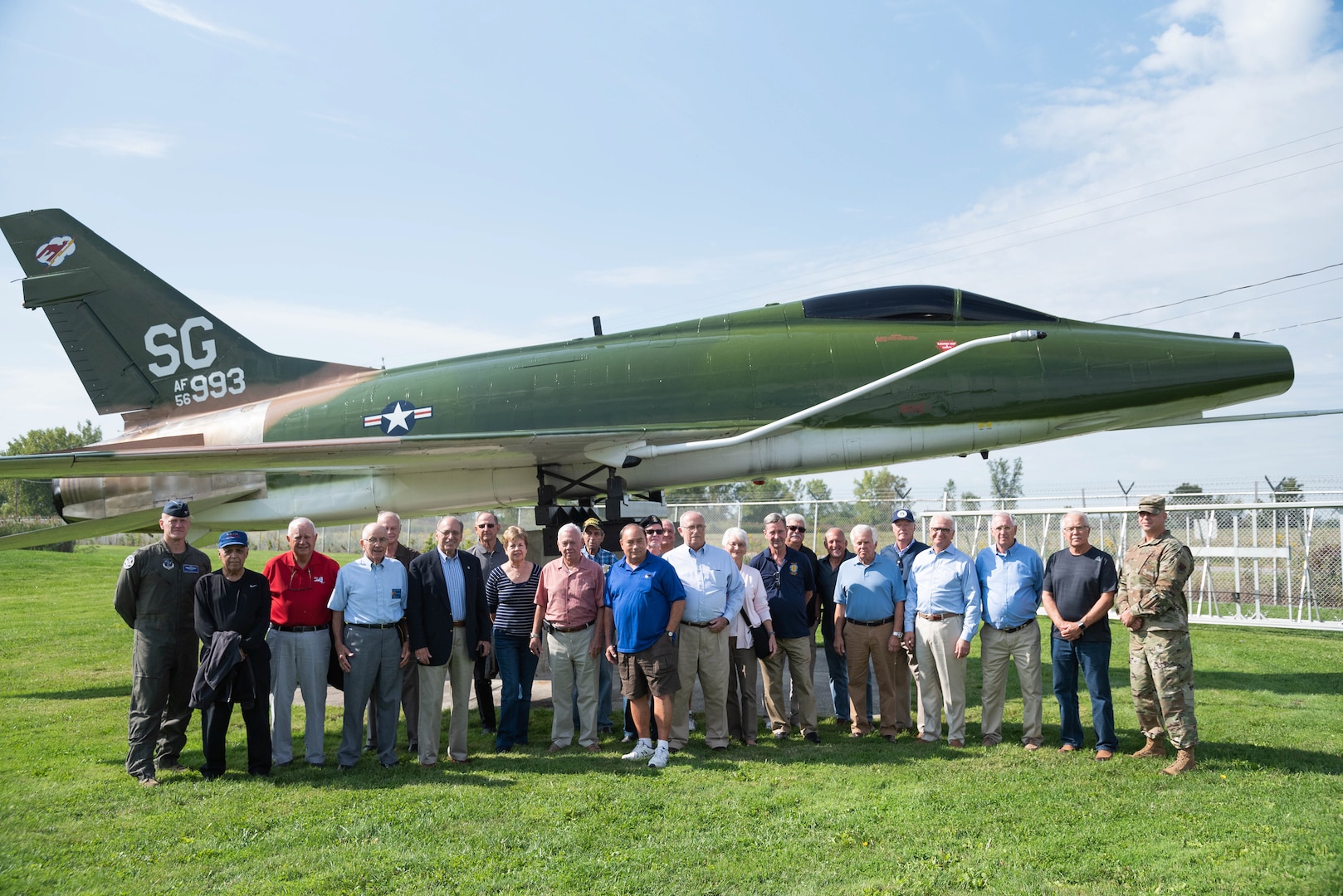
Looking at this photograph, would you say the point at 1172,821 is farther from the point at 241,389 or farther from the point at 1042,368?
the point at 241,389

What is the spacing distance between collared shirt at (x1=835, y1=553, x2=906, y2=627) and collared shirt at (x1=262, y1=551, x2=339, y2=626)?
402cm

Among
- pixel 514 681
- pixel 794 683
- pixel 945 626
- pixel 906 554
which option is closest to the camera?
pixel 945 626

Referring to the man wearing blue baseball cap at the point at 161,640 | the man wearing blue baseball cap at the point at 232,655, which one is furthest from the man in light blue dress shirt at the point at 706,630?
the man wearing blue baseball cap at the point at 161,640

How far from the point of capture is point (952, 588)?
6211 millimetres

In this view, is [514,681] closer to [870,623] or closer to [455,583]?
[455,583]

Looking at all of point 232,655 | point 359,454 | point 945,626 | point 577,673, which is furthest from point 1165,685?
point 359,454

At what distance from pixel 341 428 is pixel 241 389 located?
2.20 m

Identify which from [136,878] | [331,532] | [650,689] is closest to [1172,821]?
[650,689]

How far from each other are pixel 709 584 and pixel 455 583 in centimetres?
192

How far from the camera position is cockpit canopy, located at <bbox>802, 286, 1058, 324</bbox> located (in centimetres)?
870

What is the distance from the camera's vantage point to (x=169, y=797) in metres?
5.12

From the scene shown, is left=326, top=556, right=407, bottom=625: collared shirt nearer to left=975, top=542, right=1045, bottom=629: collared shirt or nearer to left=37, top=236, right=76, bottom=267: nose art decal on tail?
left=975, top=542, right=1045, bottom=629: collared shirt

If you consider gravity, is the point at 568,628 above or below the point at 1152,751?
above

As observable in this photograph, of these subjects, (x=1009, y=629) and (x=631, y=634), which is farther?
(x=1009, y=629)
